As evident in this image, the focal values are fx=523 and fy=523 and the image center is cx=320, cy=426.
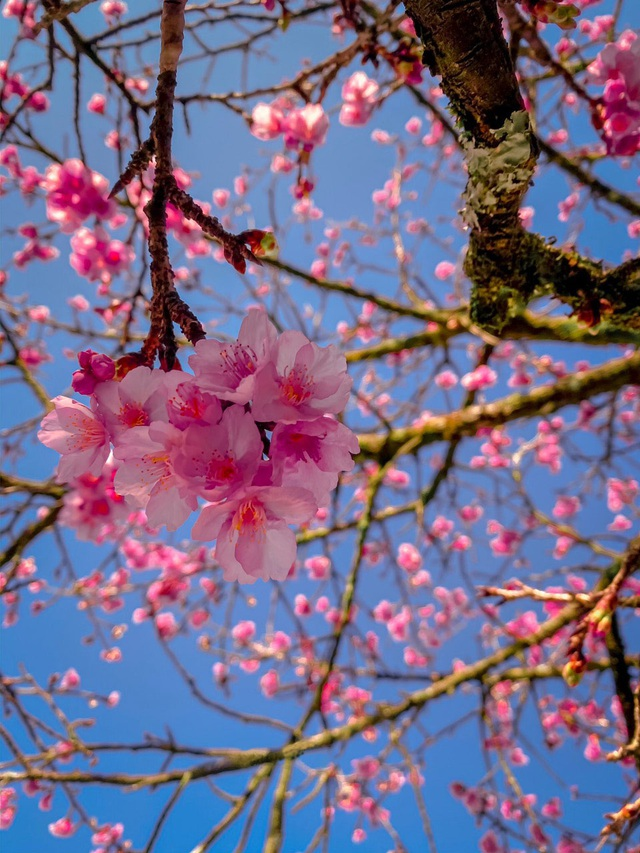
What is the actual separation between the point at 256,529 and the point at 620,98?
1.75 metres

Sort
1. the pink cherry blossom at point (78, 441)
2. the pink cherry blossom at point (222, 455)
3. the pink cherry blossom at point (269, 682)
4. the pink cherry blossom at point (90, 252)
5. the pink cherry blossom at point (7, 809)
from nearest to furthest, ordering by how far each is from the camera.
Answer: the pink cherry blossom at point (222, 455) → the pink cherry blossom at point (78, 441) → the pink cherry blossom at point (90, 252) → the pink cherry blossom at point (7, 809) → the pink cherry blossom at point (269, 682)

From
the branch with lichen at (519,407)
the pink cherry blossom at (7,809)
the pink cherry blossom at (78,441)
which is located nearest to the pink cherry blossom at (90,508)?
the branch with lichen at (519,407)

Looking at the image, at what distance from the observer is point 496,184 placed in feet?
3.83

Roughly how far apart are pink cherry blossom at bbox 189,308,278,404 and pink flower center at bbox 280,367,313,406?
6 cm

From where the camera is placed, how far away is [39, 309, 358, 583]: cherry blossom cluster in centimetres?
A: 73

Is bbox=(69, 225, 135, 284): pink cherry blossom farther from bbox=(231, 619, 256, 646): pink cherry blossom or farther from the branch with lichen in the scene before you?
bbox=(231, 619, 256, 646): pink cherry blossom

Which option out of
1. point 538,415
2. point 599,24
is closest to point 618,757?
point 538,415

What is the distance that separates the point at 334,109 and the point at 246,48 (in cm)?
64

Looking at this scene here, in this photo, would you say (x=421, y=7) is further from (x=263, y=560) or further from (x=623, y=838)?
(x=623, y=838)

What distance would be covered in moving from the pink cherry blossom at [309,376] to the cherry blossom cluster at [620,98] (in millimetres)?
1425

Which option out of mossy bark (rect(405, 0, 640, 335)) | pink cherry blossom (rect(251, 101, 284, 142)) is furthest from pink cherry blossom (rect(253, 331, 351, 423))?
pink cherry blossom (rect(251, 101, 284, 142))

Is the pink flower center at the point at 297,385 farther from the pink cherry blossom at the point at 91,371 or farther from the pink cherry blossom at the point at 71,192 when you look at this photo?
the pink cherry blossom at the point at 71,192

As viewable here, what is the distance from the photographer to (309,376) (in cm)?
83

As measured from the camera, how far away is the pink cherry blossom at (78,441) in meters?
0.88
